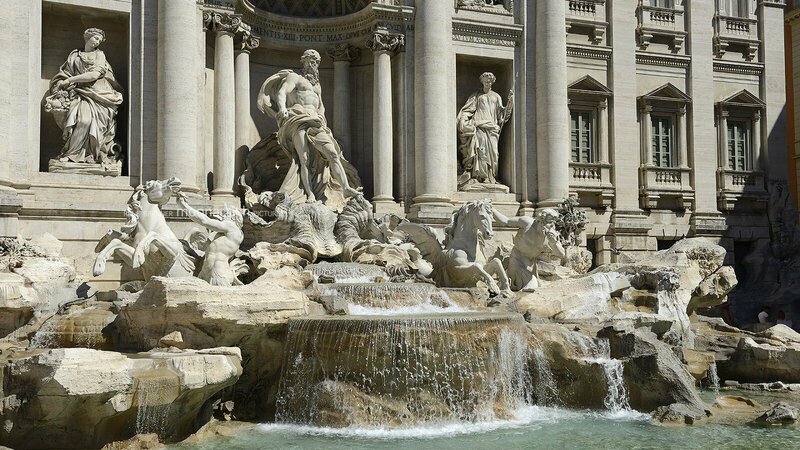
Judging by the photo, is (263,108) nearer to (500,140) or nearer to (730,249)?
(500,140)

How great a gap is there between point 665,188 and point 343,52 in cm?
1007

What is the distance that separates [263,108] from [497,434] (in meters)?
10.3

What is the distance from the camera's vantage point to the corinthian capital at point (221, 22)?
54.6 ft

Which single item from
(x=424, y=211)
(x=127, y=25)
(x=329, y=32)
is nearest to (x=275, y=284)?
(x=424, y=211)

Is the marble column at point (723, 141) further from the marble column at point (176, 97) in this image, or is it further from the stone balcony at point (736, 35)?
the marble column at point (176, 97)

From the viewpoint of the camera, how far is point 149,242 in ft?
40.0

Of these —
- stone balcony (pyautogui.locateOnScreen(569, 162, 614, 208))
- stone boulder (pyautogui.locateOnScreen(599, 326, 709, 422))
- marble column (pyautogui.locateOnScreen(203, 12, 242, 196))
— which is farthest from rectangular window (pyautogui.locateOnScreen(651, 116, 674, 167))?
marble column (pyautogui.locateOnScreen(203, 12, 242, 196))

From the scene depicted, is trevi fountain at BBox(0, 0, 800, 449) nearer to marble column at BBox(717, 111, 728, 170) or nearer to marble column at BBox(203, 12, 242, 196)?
marble column at BBox(203, 12, 242, 196)

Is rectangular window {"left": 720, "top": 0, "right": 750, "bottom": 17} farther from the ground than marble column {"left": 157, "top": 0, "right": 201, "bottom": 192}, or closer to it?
farther from the ground

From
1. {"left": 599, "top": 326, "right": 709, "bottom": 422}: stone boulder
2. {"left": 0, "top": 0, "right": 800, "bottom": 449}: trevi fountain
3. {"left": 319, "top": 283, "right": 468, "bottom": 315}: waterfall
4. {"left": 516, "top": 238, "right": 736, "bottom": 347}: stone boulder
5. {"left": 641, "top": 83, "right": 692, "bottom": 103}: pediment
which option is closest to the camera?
{"left": 0, "top": 0, "right": 800, "bottom": 449}: trevi fountain

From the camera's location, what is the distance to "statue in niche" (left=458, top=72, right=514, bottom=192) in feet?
62.6

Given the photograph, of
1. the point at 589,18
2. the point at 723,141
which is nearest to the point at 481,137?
the point at 589,18

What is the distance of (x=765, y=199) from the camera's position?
22.7 metres

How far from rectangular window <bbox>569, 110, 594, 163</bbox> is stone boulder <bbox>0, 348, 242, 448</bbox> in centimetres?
1454
